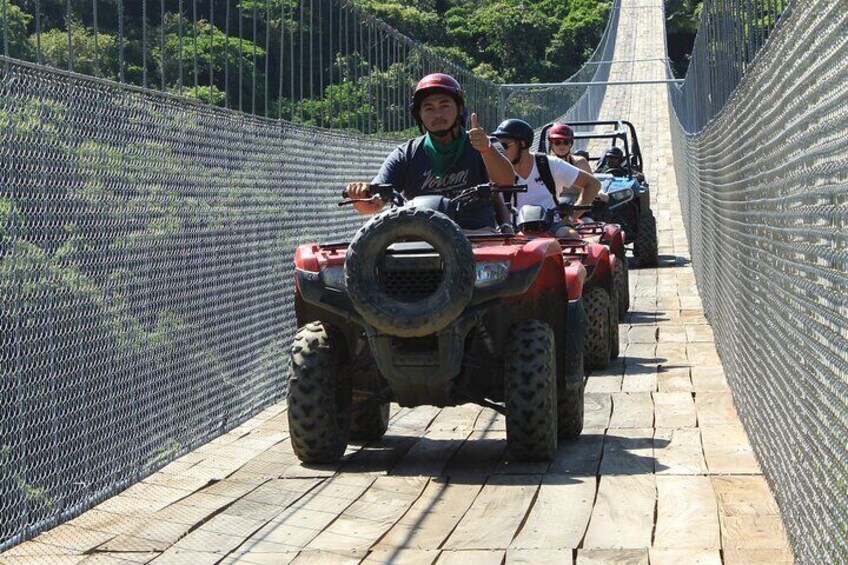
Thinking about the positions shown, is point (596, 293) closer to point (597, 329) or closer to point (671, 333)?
point (597, 329)

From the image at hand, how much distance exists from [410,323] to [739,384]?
2.23m

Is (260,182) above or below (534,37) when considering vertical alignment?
below

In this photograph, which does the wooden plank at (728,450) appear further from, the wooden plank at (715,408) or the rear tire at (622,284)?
the rear tire at (622,284)

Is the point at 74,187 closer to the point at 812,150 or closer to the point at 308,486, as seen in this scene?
the point at 308,486

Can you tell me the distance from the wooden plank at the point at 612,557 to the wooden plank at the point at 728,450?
1.49 m

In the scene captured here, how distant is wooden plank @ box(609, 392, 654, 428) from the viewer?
27.6ft

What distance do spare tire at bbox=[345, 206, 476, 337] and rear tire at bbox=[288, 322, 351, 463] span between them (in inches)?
15.7

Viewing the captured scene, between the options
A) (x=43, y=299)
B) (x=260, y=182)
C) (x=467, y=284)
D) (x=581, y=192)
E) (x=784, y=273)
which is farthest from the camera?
(x=581, y=192)

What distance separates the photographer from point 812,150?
4742 mm

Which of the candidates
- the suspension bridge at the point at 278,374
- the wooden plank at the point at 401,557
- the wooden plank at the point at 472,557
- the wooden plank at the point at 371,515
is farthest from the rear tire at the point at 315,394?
the wooden plank at the point at 472,557

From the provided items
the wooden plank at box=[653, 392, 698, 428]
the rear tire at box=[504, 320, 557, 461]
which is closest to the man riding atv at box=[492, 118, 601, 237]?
the wooden plank at box=[653, 392, 698, 428]

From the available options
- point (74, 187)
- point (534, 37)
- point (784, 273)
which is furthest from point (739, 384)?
point (534, 37)

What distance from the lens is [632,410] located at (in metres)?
8.82

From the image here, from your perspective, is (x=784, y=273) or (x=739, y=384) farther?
(x=739, y=384)
